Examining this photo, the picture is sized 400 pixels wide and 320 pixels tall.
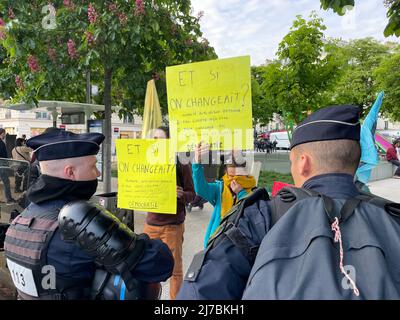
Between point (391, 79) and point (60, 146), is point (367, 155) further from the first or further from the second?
point (391, 79)

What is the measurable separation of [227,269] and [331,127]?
637mm

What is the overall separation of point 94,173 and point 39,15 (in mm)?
5530

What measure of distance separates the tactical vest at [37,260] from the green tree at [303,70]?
37.9 ft

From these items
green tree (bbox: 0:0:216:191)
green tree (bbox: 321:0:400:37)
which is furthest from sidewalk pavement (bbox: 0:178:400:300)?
green tree (bbox: 321:0:400:37)

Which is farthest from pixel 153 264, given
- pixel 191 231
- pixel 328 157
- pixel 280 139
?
pixel 280 139

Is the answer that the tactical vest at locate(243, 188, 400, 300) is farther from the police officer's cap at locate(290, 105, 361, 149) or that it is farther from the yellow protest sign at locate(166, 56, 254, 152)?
the yellow protest sign at locate(166, 56, 254, 152)

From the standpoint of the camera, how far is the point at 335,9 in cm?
358

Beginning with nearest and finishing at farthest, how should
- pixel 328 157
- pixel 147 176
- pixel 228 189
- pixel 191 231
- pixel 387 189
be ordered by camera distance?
pixel 328 157, pixel 147 176, pixel 228 189, pixel 191 231, pixel 387 189

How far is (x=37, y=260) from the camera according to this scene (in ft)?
5.31

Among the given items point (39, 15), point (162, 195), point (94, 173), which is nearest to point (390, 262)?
point (94, 173)

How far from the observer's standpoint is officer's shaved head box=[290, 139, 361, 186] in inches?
49.4

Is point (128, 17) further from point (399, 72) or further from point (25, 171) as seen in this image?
point (399, 72)

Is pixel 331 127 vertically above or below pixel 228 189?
above

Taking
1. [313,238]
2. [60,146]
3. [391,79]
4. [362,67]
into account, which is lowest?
[313,238]
